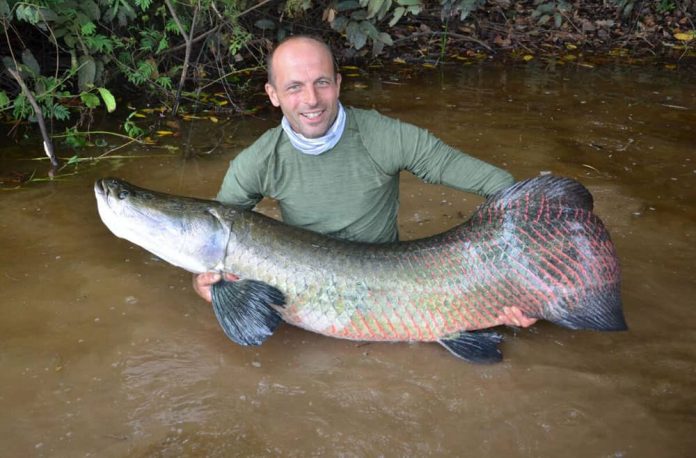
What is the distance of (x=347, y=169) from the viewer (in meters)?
2.91

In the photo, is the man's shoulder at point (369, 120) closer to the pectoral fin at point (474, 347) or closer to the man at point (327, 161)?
the man at point (327, 161)

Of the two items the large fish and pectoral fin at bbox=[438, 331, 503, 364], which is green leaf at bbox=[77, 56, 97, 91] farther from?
pectoral fin at bbox=[438, 331, 503, 364]

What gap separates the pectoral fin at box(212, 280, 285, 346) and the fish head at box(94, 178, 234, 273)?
0.58 ft

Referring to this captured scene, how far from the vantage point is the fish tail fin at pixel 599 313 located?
100 inches

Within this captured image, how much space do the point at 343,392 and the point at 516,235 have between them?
0.93m

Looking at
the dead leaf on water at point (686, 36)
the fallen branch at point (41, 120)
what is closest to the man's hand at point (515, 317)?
the fallen branch at point (41, 120)

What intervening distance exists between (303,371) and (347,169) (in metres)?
0.90

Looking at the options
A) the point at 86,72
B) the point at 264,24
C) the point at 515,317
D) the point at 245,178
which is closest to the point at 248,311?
the point at 245,178

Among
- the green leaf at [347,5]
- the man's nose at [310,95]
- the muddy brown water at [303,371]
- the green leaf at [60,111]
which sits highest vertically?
the green leaf at [347,5]

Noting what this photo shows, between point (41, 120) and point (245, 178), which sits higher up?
point (245, 178)

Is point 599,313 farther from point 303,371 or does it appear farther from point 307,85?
point 307,85

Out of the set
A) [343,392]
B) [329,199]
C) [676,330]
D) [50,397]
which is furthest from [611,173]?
[50,397]

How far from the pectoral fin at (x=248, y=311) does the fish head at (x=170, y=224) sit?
177 mm

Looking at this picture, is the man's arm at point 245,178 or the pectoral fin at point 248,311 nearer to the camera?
the pectoral fin at point 248,311
